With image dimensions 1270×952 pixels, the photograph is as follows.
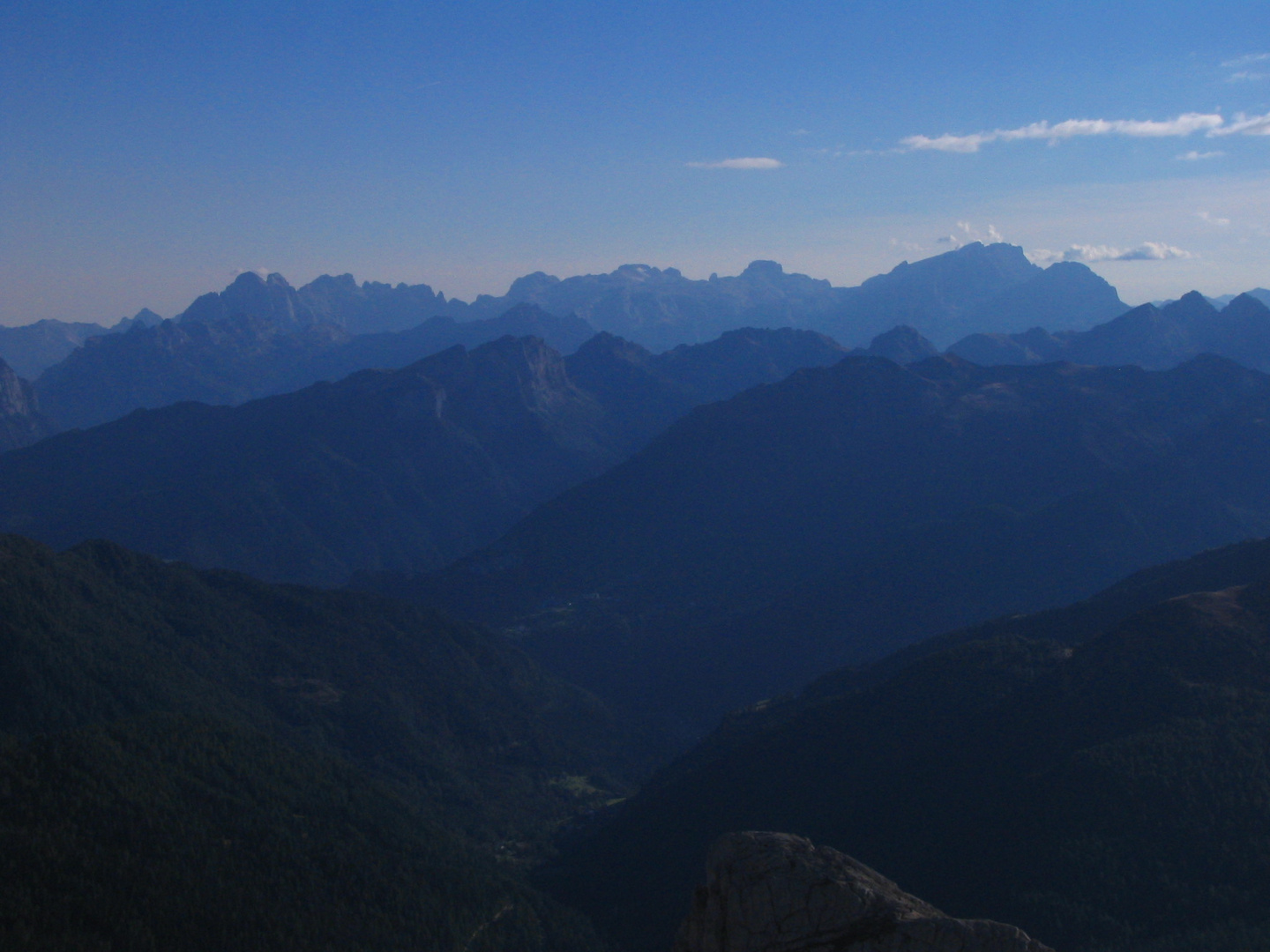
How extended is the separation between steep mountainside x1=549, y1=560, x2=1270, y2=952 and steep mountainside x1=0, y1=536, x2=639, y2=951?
18445 mm

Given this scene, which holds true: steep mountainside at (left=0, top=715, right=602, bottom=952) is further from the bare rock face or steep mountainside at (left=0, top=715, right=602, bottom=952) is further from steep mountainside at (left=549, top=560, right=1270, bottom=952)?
the bare rock face

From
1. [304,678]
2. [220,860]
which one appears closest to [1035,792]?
[220,860]

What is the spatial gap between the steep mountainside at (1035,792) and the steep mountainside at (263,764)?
60.5 feet

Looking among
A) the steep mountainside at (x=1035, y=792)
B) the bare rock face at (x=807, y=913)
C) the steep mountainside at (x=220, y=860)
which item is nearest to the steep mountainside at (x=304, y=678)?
the steep mountainside at (x=220, y=860)

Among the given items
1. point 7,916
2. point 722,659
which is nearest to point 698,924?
point 7,916

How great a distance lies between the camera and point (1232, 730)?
76.9m

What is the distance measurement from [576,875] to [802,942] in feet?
259

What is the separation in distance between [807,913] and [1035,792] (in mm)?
61177

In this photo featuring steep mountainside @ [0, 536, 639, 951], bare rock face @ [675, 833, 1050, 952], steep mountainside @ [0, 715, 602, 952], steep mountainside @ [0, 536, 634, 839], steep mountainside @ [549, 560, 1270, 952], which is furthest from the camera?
steep mountainside @ [0, 536, 634, 839]

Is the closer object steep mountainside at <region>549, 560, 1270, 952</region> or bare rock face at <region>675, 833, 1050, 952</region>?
bare rock face at <region>675, 833, 1050, 952</region>

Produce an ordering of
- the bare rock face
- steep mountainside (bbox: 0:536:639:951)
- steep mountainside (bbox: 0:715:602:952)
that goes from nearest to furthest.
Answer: the bare rock face
steep mountainside (bbox: 0:715:602:952)
steep mountainside (bbox: 0:536:639:951)

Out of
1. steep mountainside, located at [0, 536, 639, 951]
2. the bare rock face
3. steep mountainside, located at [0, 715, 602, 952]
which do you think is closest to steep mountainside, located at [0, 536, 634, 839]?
steep mountainside, located at [0, 536, 639, 951]

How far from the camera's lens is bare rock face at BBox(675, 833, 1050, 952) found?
23.0 metres

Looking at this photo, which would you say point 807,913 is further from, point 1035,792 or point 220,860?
point 1035,792
